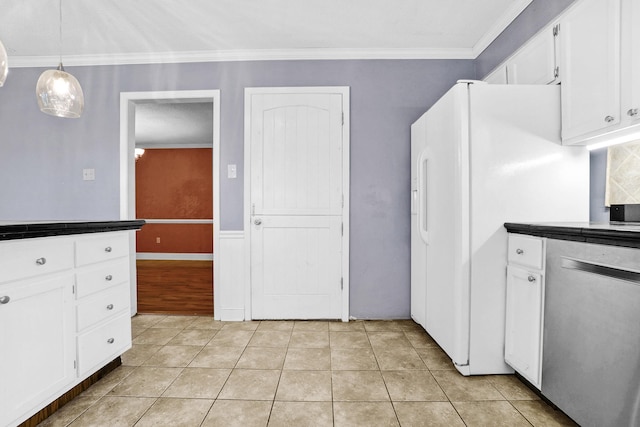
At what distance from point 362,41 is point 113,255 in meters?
2.53

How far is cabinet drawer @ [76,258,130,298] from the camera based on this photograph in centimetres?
161

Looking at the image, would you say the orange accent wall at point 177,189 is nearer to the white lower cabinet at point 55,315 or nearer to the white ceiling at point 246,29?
the white ceiling at point 246,29

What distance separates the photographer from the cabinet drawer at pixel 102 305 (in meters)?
1.62

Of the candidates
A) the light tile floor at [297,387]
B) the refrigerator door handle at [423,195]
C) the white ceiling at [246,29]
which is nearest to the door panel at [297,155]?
the white ceiling at [246,29]

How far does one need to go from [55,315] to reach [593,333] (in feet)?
7.69

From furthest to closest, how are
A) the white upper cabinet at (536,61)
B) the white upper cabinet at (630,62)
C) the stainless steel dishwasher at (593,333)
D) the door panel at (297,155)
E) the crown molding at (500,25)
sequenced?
the door panel at (297,155) < the crown molding at (500,25) < the white upper cabinet at (536,61) < the white upper cabinet at (630,62) < the stainless steel dishwasher at (593,333)

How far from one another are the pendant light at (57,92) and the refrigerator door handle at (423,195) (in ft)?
7.75

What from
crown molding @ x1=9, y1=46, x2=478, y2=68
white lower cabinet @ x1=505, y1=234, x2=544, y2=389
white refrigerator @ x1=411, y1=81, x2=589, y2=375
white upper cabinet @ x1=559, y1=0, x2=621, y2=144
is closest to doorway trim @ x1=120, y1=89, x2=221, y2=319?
crown molding @ x1=9, y1=46, x2=478, y2=68

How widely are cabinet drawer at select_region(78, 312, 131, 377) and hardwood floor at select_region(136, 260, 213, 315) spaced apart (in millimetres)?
1187

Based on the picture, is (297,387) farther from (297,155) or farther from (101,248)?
(297,155)

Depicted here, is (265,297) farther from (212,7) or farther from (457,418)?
(212,7)

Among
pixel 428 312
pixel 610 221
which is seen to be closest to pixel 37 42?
pixel 428 312

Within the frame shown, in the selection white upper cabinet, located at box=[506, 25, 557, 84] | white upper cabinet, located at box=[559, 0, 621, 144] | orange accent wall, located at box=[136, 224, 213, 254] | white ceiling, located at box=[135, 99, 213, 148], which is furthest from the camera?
orange accent wall, located at box=[136, 224, 213, 254]

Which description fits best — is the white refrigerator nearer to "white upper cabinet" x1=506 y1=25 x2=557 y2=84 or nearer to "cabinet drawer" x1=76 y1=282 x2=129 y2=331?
"white upper cabinet" x1=506 y1=25 x2=557 y2=84
